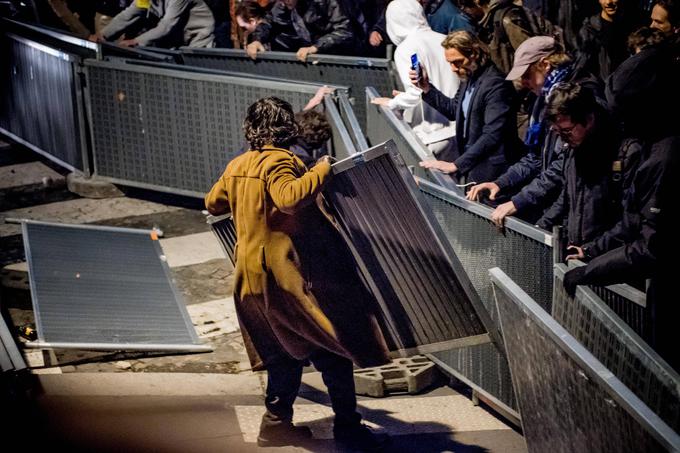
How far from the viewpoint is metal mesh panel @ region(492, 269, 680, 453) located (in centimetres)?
294

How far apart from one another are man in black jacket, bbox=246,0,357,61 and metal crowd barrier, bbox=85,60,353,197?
131cm

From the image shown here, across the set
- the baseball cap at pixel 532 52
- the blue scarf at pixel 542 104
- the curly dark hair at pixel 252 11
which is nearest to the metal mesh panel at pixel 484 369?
the blue scarf at pixel 542 104

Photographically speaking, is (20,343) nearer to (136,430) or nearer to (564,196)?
(136,430)

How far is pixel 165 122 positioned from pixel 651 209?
5950 millimetres

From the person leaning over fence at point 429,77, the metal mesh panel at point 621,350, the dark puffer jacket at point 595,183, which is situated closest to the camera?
the metal mesh panel at point 621,350

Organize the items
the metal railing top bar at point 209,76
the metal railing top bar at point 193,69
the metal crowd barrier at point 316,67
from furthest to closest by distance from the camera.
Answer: the metal crowd barrier at point 316,67, the metal railing top bar at point 193,69, the metal railing top bar at point 209,76

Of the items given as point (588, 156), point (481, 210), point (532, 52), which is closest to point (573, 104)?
point (588, 156)

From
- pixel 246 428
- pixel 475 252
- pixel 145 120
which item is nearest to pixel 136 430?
pixel 246 428

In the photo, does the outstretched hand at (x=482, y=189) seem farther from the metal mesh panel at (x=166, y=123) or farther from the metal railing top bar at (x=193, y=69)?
the metal mesh panel at (x=166, y=123)

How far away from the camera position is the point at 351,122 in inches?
311

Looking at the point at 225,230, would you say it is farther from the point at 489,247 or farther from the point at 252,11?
the point at 252,11

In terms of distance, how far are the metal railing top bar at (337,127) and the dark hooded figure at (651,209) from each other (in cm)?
298

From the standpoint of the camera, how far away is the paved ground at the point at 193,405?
562 centimetres

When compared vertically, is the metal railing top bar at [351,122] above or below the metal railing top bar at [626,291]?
above
